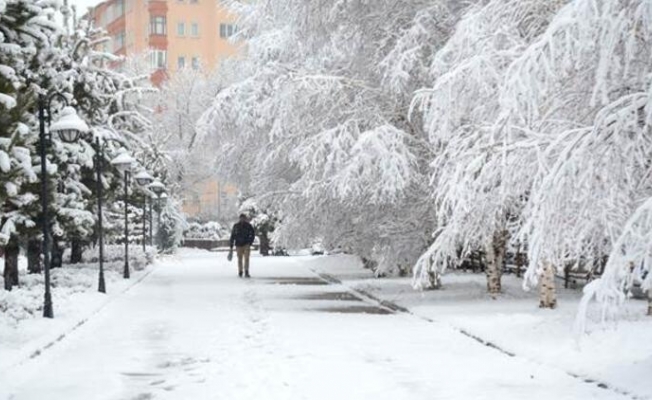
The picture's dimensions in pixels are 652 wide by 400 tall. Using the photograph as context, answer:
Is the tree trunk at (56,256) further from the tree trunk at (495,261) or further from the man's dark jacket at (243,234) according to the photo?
the tree trunk at (495,261)

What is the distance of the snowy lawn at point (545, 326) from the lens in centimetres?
1086

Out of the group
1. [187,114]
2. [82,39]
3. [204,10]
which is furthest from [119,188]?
[204,10]

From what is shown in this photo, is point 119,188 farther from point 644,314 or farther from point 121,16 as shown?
A: point 121,16

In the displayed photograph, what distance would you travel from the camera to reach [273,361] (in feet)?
39.9

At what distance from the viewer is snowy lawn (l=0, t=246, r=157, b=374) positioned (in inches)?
534

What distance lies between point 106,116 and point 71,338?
19.0 metres

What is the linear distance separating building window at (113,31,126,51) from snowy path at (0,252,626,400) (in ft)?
260

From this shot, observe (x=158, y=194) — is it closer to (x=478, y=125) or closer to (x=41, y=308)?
(x=41, y=308)

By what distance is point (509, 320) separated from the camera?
53.2 ft

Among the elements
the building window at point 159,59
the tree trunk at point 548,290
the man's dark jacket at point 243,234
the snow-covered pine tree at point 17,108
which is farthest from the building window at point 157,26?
the tree trunk at point 548,290

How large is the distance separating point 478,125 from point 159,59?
266 feet

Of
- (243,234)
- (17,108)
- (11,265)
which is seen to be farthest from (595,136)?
(243,234)

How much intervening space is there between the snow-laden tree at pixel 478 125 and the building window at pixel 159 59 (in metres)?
77.7

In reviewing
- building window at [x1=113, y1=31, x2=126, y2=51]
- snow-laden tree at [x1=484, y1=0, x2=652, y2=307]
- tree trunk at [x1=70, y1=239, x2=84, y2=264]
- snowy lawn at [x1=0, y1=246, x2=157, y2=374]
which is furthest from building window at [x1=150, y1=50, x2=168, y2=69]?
snow-laden tree at [x1=484, y1=0, x2=652, y2=307]
